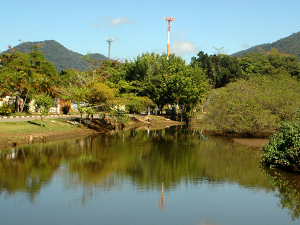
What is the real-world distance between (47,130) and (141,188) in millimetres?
18018

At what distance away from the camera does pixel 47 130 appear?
31969 millimetres

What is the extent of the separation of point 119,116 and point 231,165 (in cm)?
2229

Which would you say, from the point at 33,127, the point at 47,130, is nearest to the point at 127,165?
the point at 33,127

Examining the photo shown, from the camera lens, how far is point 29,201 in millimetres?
14195

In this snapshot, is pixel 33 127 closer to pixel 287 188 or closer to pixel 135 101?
pixel 135 101

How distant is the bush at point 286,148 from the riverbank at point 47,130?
18527 millimetres

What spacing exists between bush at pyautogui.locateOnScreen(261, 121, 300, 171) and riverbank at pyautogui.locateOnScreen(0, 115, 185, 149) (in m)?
18.5

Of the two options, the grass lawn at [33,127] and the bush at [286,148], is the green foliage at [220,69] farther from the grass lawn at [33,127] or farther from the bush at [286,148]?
the bush at [286,148]

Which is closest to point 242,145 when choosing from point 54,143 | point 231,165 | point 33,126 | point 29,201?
point 231,165

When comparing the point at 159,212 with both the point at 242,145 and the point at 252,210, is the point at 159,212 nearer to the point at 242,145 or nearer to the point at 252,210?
the point at 252,210

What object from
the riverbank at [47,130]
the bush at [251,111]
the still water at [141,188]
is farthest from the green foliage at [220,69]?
the still water at [141,188]

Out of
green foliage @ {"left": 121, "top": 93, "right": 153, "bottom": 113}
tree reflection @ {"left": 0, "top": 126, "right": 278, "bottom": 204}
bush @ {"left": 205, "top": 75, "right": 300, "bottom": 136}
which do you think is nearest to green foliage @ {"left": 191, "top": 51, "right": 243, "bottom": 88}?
green foliage @ {"left": 121, "top": 93, "right": 153, "bottom": 113}

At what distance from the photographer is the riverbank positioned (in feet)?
90.0

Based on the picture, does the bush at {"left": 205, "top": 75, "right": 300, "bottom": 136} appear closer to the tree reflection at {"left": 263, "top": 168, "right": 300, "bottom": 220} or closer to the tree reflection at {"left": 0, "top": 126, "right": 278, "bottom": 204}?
the tree reflection at {"left": 0, "top": 126, "right": 278, "bottom": 204}
